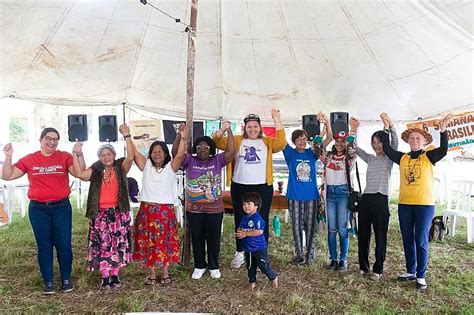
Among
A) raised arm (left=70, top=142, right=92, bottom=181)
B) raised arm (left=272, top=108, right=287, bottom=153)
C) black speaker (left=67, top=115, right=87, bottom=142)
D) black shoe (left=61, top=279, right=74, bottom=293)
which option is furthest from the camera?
black speaker (left=67, top=115, right=87, bottom=142)

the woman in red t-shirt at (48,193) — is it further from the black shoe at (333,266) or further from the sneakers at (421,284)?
the sneakers at (421,284)

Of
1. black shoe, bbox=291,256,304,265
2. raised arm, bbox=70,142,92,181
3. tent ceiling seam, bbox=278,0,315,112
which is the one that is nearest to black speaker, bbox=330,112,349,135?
tent ceiling seam, bbox=278,0,315,112

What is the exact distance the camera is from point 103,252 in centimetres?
314

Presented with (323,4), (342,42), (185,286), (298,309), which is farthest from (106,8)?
(298,309)

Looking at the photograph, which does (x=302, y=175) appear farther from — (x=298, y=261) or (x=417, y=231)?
(x=417, y=231)

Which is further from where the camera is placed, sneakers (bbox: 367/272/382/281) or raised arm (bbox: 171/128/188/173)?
sneakers (bbox: 367/272/382/281)

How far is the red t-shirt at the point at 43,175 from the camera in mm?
3014

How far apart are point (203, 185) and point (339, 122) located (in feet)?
5.73

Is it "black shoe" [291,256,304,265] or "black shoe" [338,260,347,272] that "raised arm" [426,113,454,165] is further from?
"black shoe" [291,256,304,265]

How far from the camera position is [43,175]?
9.93 ft

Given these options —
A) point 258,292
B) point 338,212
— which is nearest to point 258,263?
point 258,292

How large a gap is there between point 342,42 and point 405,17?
2.35ft

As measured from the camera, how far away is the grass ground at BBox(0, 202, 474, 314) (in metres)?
2.96

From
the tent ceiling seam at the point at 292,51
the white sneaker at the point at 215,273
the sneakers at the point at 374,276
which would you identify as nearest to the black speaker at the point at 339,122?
the tent ceiling seam at the point at 292,51
